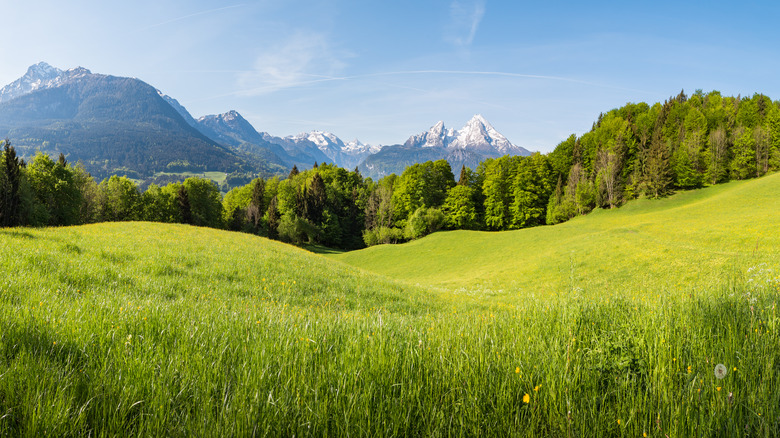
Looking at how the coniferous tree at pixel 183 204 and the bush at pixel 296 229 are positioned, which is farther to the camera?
the coniferous tree at pixel 183 204

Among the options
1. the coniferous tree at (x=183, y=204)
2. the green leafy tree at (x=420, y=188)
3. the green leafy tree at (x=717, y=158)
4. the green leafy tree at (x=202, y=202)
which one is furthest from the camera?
the green leafy tree at (x=202, y=202)

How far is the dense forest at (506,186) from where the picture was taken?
61906mm

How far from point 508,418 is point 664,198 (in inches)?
3125

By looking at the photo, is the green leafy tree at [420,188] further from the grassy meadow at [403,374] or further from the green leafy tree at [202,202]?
the grassy meadow at [403,374]

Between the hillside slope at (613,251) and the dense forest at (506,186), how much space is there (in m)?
5.77

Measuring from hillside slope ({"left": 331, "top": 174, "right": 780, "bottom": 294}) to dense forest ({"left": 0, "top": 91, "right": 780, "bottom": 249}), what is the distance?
5772mm

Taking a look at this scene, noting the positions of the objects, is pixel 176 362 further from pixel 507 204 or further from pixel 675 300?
pixel 507 204

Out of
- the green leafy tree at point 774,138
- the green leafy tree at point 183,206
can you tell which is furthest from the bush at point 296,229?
the green leafy tree at point 774,138

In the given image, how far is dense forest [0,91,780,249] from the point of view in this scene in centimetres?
6191

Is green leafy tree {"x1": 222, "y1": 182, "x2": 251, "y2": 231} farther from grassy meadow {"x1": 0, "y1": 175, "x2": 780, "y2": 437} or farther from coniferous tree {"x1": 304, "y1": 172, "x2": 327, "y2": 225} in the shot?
grassy meadow {"x1": 0, "y1": 175, "x2": 780, "y2": 437}

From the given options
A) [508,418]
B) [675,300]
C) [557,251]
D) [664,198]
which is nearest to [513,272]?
[557,251]

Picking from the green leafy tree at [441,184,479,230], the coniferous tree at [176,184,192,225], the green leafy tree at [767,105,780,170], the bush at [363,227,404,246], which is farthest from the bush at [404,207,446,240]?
the green leafy tree at [767,105,780,170]

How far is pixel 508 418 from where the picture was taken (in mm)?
2080

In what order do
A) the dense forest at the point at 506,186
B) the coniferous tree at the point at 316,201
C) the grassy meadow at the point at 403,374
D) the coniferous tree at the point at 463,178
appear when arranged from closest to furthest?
the grassy meadow at the point at 403,374 → the dense forest at the point at 506,186 → the coniferous tree at the point at 463,178 → the coniferous tree at the point at 316,201
